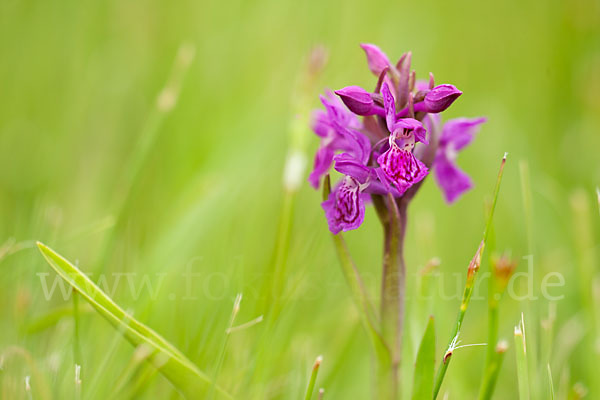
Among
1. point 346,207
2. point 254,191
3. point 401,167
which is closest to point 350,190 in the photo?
point 346,207

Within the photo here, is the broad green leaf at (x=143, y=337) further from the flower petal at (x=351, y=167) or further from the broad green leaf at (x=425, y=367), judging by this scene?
the flower petal at (x=351, y=167)

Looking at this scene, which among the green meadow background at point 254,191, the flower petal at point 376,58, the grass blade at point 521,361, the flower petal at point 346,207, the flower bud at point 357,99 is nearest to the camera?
the grass blade at point 521,361

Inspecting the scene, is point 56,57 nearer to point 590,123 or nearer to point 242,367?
point 242,367

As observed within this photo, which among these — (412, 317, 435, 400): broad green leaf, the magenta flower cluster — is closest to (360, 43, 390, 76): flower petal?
the magenta flower cluster

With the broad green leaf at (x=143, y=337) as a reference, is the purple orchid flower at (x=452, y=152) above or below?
above

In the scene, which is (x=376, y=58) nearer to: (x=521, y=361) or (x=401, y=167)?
(x=401, y=167)

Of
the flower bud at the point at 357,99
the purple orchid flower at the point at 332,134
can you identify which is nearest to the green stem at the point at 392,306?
the purple orchid flower at the point at 332,134

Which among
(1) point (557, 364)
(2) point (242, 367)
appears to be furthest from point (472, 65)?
(2) point (242, 367)
